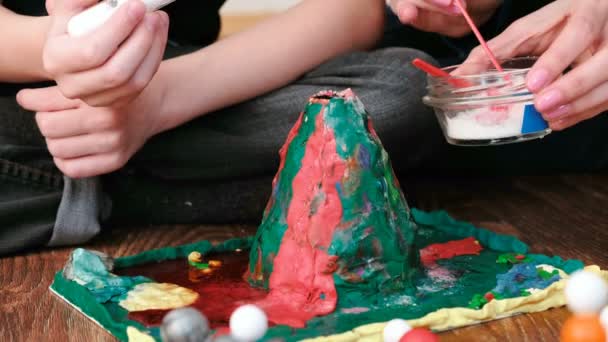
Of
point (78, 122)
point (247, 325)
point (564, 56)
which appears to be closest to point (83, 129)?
point (78, 122)

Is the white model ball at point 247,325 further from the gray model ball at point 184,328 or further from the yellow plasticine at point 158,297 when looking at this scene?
the yellow plasticine at point 158,297

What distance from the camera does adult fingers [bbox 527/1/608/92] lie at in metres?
0.84

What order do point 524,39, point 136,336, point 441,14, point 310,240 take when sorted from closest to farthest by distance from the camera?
1. point 136,336
2. point 310,240
3. point 524,39
4. point 441,14

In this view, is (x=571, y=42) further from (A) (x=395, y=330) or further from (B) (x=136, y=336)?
(B) (x=136, y=336)

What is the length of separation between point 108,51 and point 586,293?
21.5 inches

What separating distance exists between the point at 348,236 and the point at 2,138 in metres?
0.61

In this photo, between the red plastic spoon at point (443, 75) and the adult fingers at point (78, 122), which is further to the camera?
the adult fingers at point (78, 122)

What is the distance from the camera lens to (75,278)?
92cm

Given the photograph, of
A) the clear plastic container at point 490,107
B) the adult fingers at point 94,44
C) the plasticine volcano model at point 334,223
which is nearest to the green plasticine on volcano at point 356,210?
the plasticine volcano model at point 334,223

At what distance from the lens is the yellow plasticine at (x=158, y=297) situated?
2.76ft

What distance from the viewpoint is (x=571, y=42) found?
2.83 ft

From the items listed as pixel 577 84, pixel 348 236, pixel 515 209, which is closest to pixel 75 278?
pixel 348 236

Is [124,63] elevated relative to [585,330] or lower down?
elevated

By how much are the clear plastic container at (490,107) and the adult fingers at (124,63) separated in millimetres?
344
